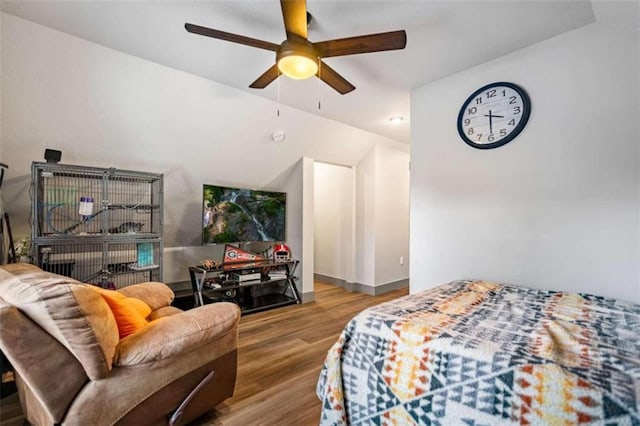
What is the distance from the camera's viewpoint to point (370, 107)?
339cm

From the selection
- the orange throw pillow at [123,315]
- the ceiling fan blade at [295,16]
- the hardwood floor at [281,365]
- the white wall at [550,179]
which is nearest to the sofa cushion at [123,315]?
the orange throw pillow at [123,315]

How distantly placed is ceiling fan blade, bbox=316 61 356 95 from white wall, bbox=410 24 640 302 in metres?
1.11

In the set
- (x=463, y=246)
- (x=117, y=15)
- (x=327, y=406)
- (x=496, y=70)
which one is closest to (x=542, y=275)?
(x=463, y=246)

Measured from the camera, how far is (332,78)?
6.94ft

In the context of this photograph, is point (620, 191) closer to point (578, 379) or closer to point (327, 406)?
point (578, 379)

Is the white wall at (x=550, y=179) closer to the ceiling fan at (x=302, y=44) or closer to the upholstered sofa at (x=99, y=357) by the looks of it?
the ceiling fan at (x=302, y=44)

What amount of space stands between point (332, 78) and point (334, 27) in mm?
317

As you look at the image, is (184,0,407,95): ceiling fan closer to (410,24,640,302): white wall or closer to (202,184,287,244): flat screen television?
(410,24,640,302): white wall

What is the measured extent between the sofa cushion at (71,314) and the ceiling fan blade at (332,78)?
1.78 metres

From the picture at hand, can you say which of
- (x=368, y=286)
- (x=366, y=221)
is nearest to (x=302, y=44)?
(x=366, y=221)

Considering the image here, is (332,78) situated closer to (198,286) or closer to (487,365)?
(487,365)

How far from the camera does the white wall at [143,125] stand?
2184 millimetres

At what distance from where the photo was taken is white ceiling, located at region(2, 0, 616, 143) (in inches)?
72.0

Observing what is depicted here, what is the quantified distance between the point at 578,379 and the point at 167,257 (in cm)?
398
